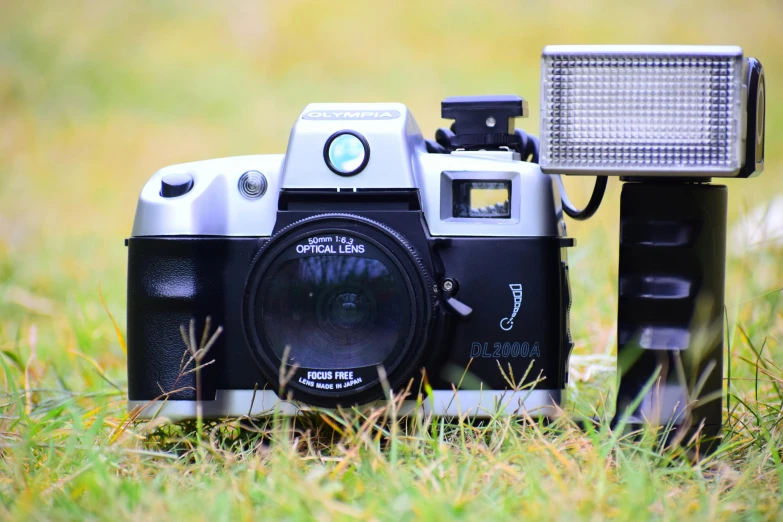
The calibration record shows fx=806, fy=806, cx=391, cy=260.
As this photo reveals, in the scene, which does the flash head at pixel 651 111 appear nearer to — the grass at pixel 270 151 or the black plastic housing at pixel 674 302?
the black plastic housing at pixel 674 302

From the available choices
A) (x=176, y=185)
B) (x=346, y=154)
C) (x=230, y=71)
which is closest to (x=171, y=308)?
(x=176, y=185)

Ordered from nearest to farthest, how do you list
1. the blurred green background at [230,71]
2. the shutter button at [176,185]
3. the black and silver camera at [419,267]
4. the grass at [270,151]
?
the grass at [270,151]
the black and silver camera at [419,267]
the shutter button at [176,185]
the blurred green background at [230,71]

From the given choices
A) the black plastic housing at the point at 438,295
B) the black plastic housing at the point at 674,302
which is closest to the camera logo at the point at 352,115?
the black plastic housing at the point at 438,295

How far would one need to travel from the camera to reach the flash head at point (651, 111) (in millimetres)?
924

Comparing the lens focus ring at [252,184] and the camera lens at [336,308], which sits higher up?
the lens focus ring at [252,184]

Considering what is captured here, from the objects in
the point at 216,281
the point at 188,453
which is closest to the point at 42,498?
the point at 188,453

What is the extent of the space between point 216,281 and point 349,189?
225 millimetres

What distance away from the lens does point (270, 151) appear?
138 inches

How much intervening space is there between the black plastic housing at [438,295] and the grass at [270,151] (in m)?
0.08

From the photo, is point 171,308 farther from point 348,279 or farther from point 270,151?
point 270,151

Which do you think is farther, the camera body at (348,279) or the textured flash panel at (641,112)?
the camera body at (348,279)

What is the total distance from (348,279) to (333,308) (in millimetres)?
45

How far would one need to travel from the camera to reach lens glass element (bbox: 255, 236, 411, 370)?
1.04m

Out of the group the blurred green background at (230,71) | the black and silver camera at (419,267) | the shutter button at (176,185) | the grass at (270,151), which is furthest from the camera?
the blurred green background at (230,71)
